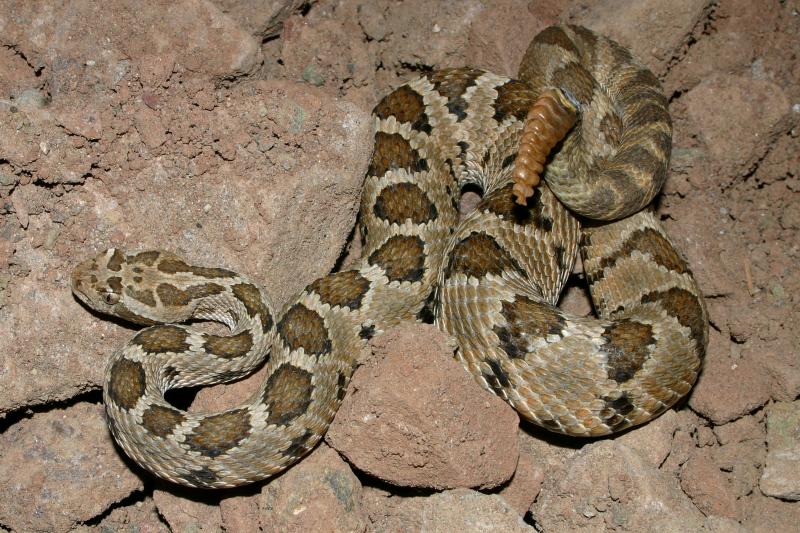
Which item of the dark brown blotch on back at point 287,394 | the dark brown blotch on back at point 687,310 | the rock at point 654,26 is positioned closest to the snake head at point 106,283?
the dark brown blotch on back at point 287,394

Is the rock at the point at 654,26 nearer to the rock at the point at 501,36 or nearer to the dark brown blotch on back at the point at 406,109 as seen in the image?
the rock at the point at 501,36

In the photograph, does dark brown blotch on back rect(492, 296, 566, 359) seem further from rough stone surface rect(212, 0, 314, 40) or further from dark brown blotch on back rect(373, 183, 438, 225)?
rough stone surface rect(212, 0, 314, 40)

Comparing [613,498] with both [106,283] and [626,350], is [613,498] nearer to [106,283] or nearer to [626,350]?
[626,350]

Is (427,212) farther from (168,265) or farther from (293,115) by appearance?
(168,265)

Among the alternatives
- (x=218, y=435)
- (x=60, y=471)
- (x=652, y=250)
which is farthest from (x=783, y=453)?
(x=60, y=471)

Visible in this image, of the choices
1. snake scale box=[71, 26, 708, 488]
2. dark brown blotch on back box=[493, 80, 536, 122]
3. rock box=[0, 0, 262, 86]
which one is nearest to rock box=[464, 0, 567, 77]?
snake scale box=[71, 26, 708, 488]

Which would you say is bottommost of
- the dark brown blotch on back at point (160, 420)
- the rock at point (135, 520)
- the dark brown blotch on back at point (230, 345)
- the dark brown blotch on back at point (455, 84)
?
the rock at point (135, 520)
